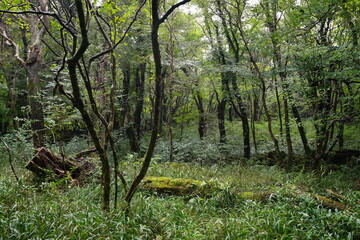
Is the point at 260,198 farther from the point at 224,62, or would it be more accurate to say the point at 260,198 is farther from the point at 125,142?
the point at 125,142

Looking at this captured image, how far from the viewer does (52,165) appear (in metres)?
6.21

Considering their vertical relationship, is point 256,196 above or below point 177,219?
below

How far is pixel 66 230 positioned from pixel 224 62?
410 inches

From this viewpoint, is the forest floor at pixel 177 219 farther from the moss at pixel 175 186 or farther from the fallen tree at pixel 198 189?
the moss at pixel 175 186

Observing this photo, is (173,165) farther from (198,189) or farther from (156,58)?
(156,58)

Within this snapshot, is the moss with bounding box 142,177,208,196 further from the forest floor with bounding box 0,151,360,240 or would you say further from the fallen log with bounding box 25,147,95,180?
the fallen log with bounding box 25,147,95,180

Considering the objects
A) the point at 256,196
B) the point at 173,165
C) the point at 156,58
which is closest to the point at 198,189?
the point at 256,196

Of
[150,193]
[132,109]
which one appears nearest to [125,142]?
[132,109]

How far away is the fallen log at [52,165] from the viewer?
19.0ft

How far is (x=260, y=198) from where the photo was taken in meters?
5.07

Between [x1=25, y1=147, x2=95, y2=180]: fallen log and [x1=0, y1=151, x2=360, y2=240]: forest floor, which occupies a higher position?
[x1=25, y1=147, x2=95, y2=180]: fallen log

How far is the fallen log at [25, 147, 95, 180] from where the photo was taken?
5789 mm

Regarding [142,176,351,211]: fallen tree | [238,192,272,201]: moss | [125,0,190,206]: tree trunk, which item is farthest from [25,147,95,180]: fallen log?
[238,192,272,201]: moss

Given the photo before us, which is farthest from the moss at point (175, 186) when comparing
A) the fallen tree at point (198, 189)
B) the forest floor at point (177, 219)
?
the forest floor at point (177, 219)
